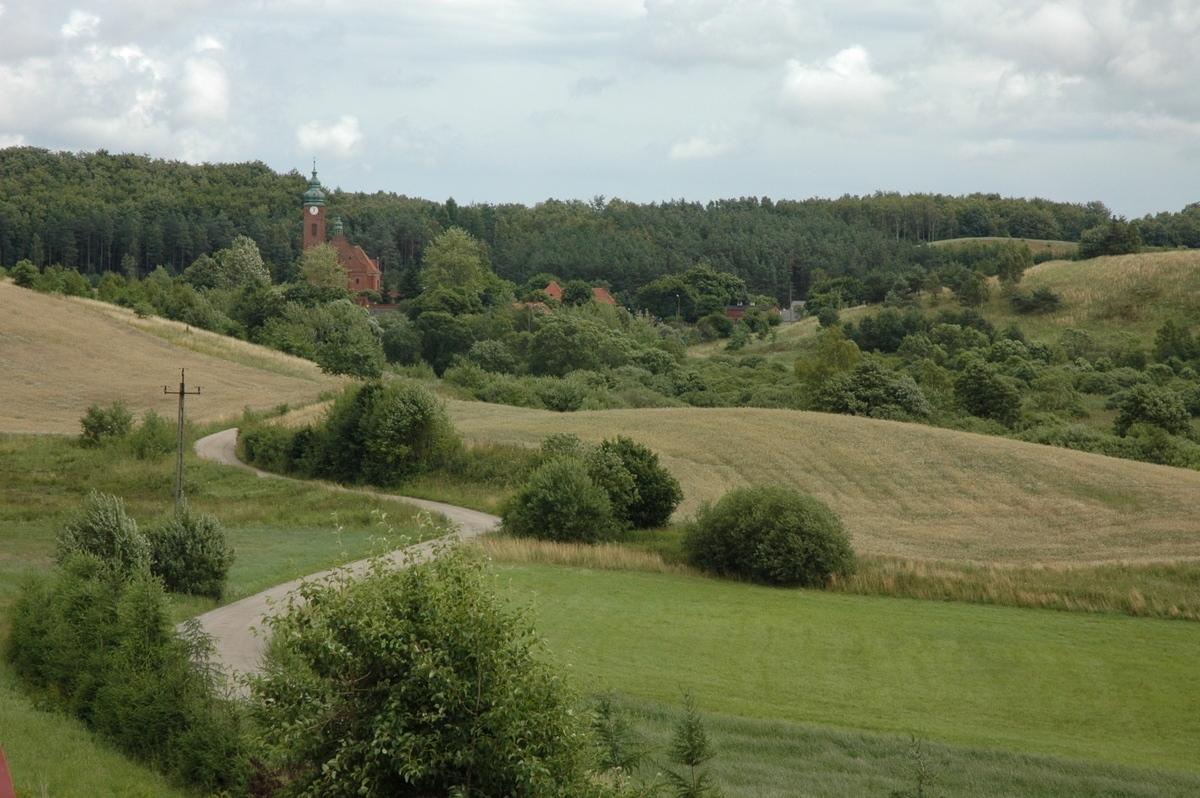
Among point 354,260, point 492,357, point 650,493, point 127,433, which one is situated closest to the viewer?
point 650,493

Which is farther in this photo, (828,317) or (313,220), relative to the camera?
(313,220)

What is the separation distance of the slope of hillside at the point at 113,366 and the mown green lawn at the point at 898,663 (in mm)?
37568

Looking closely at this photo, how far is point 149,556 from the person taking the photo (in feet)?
84.2

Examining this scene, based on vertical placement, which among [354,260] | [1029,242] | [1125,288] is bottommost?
[354,260]

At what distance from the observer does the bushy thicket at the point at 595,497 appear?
36.9m

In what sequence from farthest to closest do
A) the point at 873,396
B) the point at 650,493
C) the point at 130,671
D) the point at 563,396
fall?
the point at 563,396, the point at 873,396, the point at 650,493, the point at 130,671

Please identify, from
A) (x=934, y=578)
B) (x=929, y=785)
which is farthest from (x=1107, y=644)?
(x=929, y=785)

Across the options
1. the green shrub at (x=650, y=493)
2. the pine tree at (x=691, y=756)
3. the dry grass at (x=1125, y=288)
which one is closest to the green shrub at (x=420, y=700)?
the pine tree at (x=691, y=756)

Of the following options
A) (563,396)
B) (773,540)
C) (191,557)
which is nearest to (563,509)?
(773,540)

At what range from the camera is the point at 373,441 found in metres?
48.3

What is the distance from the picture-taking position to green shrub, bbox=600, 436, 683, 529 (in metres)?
39.9

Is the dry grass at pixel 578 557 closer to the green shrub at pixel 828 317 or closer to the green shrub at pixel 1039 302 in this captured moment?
the green shrub at pixel 828 317

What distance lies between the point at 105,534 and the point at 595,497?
50.4ft

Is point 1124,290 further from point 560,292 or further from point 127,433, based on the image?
point 127,433
